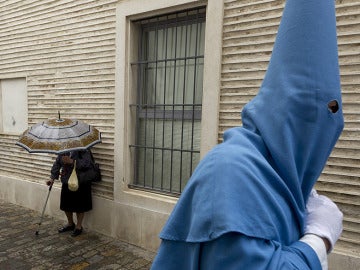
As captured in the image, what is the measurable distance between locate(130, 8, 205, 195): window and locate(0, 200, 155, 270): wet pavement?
3.25 feet

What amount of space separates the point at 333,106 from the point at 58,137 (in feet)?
12.4

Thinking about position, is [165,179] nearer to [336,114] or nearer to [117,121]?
[117,121]

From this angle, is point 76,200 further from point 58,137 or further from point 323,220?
point 323,220

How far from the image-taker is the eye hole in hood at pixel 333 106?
4.06 ft

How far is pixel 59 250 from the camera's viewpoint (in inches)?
182

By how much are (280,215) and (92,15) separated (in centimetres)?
476

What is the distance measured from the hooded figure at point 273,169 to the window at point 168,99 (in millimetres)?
2939

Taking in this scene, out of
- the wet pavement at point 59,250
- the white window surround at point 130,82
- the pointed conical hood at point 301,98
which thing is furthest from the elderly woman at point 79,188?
the pointed conical hood at point 301,98

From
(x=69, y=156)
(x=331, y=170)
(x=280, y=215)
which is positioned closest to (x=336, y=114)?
(x=280, y=215)

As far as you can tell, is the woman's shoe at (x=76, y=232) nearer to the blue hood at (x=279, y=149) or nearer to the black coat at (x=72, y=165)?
the black coat at (x=72, y=165)

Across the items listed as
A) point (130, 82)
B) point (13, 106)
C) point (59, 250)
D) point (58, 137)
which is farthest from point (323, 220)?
point (13, 106)

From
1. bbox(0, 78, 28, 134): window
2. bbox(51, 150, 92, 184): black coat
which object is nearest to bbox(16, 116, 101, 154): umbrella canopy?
bbox(51, 150, 92, 184): black coat

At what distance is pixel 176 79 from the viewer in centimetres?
452

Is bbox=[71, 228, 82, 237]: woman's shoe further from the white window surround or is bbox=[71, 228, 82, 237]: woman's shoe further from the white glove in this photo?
the white glove
